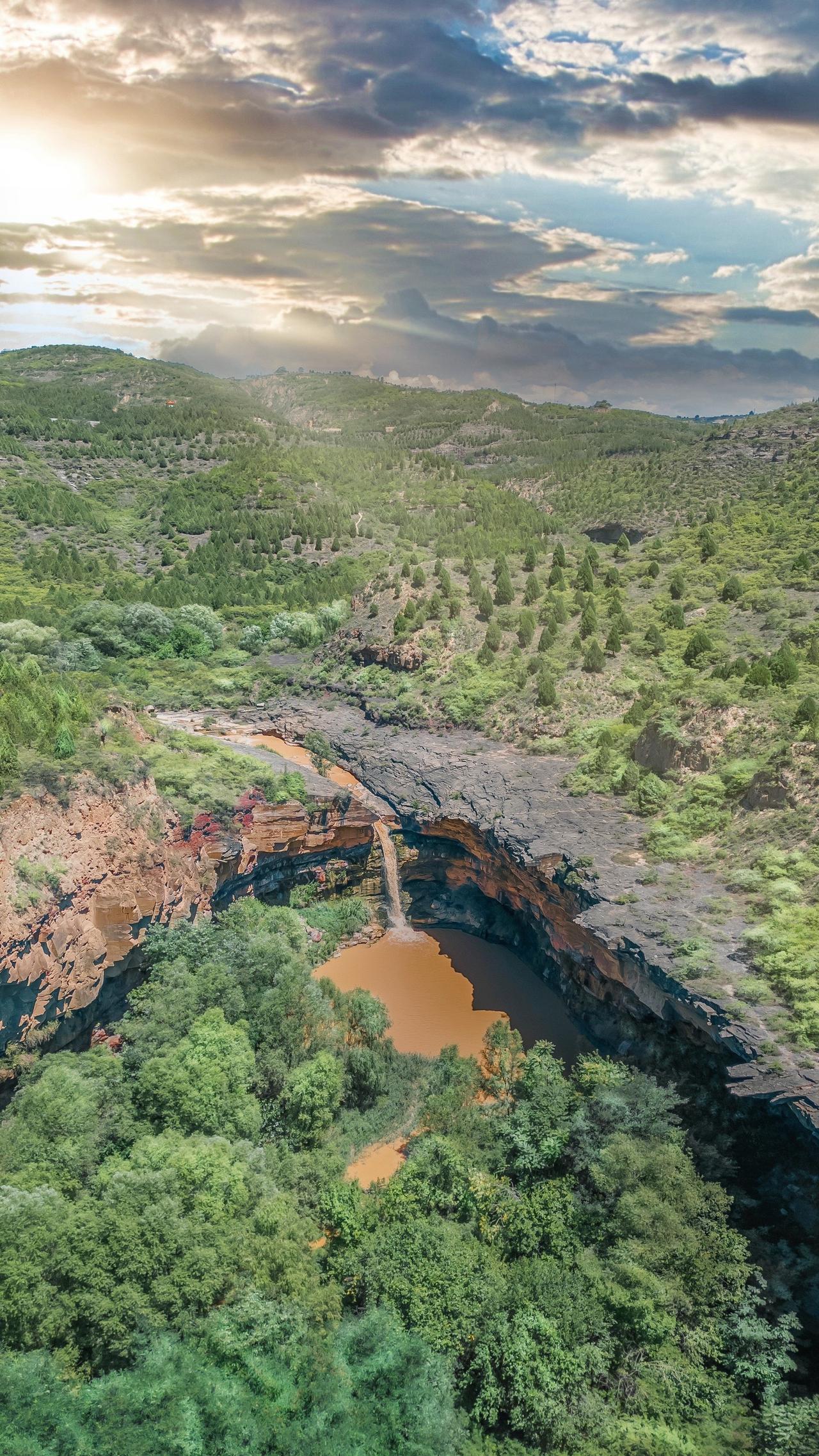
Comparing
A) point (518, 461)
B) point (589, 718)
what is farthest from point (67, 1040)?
point (518, 461)

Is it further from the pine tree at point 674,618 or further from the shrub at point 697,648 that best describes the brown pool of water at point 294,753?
the pine tree at point 674,618

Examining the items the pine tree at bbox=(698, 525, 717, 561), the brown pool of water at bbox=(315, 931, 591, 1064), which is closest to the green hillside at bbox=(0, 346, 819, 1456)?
the pine tree at bbox=(698, 525, 717, 561)

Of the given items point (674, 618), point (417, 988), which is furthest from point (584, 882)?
point (674, 618)

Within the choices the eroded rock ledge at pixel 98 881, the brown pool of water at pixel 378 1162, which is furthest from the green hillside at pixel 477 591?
the brown pool of water at pixel 378 1162

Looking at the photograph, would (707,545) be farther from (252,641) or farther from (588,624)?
(252,641)

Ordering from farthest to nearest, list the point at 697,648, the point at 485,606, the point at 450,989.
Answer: the point at 485,606 < the point at 697,648 < the point at 450,989

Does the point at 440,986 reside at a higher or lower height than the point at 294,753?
lower
